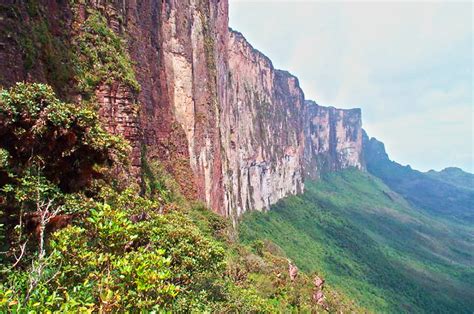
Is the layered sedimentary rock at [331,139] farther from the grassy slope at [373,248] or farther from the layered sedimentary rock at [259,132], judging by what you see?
the layered sedimentary rock at [259,132]

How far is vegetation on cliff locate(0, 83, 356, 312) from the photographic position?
20.8 ft

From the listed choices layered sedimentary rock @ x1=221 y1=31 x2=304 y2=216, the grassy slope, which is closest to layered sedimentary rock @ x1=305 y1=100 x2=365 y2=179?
the grassy slope

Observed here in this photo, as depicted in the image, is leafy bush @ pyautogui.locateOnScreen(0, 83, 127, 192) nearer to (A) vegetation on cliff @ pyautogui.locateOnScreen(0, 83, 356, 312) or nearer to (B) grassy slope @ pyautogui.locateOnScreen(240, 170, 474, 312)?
(A) vegetation on cliff @ pyautogui.locateOnScreen(0, 83, 356, 312)

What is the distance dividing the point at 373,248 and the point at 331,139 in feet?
274

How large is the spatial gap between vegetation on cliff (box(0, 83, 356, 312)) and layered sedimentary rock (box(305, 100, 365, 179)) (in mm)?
142080

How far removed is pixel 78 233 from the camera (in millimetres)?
7914

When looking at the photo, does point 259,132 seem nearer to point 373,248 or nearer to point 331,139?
point 373,248

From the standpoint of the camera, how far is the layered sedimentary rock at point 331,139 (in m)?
160

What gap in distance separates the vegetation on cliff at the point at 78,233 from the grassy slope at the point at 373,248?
47862 millimetres

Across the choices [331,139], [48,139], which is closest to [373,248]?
[331,139]

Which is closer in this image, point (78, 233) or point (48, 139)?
point (78, 233)

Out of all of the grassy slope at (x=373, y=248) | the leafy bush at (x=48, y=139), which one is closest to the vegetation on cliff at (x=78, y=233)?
the leafy bush at (x=48, y=139)

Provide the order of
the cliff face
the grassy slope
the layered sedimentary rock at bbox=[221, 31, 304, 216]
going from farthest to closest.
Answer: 1. the layered sedimentary rock at bbox=[221, 31, 304, 216]
2. the grassy slope
3. the cliff face

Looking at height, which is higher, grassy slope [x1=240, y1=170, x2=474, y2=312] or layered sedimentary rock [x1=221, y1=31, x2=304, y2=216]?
layered sedimentary rock [x1=221, y1=31, x2=304, y2=216]
